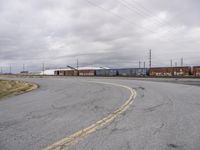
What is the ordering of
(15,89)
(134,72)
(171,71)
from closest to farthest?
(15,89)
(171,71)
(134,72)

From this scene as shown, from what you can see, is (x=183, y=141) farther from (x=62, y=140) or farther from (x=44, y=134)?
(x=44, y=134)

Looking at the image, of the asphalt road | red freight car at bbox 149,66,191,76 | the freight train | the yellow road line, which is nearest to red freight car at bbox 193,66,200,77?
the freight train

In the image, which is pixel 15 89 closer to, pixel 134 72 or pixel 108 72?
pixel 134 72

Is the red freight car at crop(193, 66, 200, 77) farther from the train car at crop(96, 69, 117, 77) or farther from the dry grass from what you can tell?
the dry grass

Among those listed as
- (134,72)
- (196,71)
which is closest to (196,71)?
(196,71)

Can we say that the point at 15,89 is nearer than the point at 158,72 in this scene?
Yes

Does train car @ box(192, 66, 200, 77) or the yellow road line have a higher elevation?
train car @ box(192, 66, 200, 77)

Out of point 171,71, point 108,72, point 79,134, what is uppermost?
point 171,71

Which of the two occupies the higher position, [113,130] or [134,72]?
[134,72]

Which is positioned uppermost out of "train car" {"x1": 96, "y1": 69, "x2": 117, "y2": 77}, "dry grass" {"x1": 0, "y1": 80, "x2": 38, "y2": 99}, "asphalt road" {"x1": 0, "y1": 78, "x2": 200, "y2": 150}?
"train car" {"x1": 96, "y1": 69, "x2": 117, "y2": 77}

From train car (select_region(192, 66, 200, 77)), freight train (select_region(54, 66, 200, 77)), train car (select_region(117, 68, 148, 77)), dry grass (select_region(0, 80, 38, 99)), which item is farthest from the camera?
train car (select_region(117, 68, 148, 77))

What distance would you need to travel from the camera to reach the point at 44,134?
16.6ft

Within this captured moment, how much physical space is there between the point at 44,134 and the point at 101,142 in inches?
55.4

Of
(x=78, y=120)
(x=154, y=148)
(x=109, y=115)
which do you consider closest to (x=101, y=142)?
(x=154, y=148)
